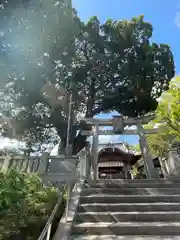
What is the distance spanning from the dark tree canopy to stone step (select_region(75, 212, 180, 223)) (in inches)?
301

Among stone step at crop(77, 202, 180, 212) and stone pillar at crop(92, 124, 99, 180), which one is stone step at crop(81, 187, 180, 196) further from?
stone pillar at crop(92, 124, 99, 180)

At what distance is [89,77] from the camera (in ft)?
37.8

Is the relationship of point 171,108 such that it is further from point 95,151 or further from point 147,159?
point 95,151

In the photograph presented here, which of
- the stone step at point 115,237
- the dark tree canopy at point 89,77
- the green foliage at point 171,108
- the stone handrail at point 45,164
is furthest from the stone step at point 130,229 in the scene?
the green foliage at point 171,108

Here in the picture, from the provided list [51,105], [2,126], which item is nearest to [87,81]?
[51,105]

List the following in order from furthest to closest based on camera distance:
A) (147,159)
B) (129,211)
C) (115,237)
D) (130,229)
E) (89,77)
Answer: (89,77)
(147,159)
(129,211)
(130,229)
(115,237)

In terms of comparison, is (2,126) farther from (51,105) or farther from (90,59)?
(90,59)

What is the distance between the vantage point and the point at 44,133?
12742mm

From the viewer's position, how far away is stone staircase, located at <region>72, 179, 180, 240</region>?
3238 mm

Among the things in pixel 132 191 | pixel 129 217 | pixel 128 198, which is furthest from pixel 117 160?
pixel 129 217

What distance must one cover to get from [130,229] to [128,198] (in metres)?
1.12

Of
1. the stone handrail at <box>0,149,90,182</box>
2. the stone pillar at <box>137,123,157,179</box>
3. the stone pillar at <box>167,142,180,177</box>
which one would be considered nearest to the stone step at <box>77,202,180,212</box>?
the stone handrail at <box>0,149,90,182</box>

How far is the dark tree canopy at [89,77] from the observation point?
9.93m

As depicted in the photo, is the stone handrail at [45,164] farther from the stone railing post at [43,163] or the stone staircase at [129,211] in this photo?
the stone staircase at [129,211]
